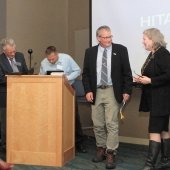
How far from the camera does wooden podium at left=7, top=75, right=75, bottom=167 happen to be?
12.2ft

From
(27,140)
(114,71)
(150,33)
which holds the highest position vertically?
(150,33)

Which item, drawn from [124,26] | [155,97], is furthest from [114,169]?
[124,26]

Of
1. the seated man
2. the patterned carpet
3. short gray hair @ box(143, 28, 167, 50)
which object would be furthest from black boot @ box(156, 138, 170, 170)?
the seated man

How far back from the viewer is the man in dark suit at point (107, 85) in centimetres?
376

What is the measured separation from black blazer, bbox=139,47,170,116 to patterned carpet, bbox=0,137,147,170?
77 cm

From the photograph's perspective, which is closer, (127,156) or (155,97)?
(155,97)

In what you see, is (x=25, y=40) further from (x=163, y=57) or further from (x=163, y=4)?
(x=163, y=57)

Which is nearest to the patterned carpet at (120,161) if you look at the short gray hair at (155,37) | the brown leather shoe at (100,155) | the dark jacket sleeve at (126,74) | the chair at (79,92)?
the brown leather shoe at (100,155)

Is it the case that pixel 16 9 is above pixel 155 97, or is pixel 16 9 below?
above

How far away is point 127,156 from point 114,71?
1166 mm

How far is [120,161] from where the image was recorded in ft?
13.1

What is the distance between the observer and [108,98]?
12.4 ft

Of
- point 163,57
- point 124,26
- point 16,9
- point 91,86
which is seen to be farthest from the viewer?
point 16,9

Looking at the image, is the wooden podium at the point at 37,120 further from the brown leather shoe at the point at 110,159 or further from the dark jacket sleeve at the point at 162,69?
the dark jacket sleeve at the point at 162,69
